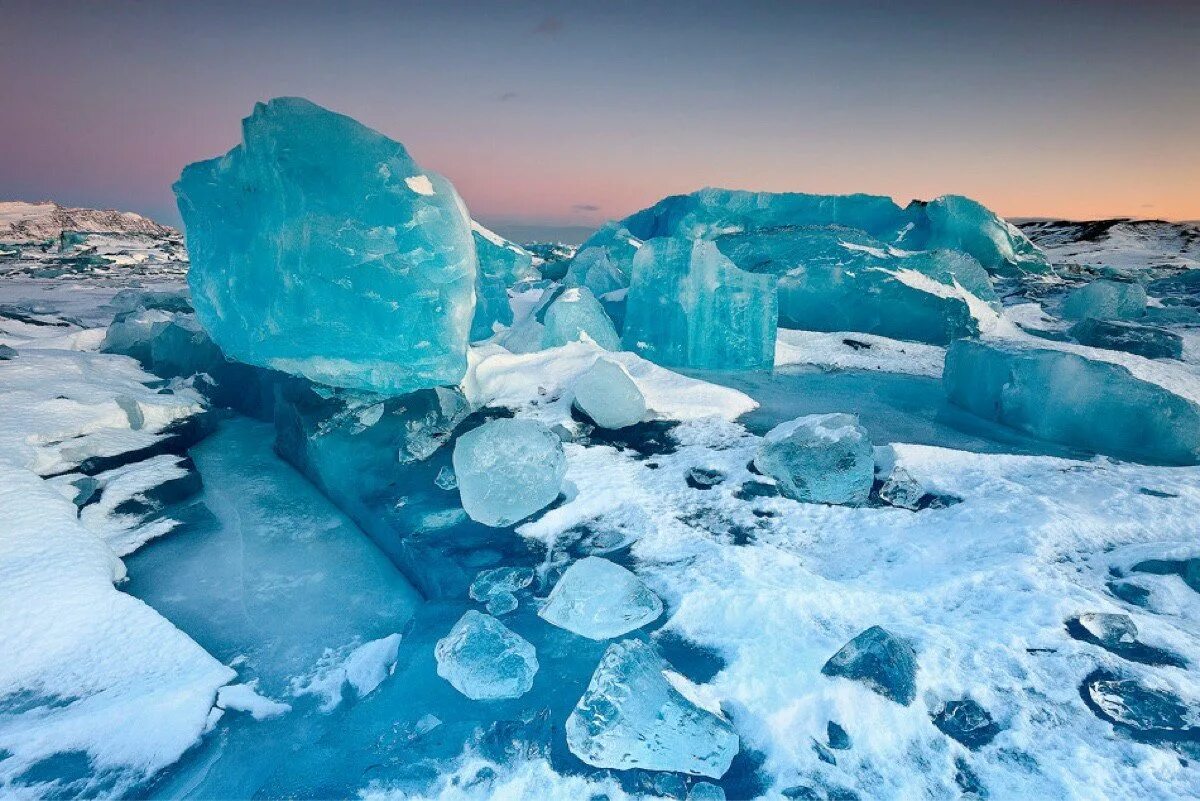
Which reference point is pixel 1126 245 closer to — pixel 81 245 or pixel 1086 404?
pixel 1086 404

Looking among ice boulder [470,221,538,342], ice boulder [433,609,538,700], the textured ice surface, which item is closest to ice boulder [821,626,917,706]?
ice boulder [433,609,538,700]

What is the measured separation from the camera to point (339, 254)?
363 cm

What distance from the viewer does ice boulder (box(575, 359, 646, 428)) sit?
399 cm

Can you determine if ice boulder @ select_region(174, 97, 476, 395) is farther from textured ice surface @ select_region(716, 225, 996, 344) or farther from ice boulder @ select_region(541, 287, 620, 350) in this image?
textured ice surface @ select_region(716, 225, 996, 344)

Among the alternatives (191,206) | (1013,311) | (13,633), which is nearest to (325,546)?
(13,633)

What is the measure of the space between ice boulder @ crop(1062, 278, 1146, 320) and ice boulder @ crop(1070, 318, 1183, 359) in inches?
81.9

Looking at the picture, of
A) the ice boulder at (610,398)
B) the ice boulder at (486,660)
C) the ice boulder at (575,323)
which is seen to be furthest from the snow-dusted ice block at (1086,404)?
the ice boulder at (486,660)

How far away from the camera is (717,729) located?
1.62 m

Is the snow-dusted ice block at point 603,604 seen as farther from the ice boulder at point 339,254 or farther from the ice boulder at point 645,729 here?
the ice boulder at point 339,254

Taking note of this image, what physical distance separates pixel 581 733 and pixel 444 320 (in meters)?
2.86

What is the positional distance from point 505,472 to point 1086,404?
403cm

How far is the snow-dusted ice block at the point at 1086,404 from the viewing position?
3693 mm

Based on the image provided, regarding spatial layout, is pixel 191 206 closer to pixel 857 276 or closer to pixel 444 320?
pixel 444 320

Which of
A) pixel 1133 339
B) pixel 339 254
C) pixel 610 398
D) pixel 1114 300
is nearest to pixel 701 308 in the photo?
pixel 610 398
